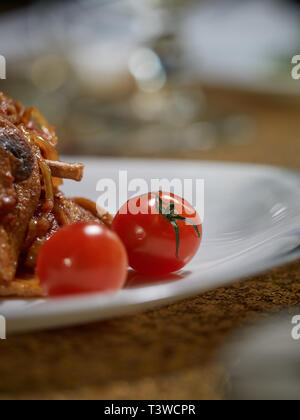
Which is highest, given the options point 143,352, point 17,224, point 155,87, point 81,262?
point 155,87

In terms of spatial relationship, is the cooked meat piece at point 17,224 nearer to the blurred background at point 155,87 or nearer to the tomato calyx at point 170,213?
the tomato calyx at point 170,213

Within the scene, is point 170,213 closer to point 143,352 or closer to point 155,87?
point 143,352

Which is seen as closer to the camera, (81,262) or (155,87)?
(81,262)

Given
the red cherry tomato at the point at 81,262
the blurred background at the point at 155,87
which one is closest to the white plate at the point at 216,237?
the red cherry tomato at the point at 81,262

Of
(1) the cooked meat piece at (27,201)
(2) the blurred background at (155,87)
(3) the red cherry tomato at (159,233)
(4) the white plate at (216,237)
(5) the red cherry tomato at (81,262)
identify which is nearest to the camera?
(4) the white plate at (216,237)

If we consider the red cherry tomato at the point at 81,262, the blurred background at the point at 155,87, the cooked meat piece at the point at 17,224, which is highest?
the blurred background at the point at 155,87

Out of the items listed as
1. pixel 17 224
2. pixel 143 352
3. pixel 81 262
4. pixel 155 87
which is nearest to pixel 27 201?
pixel 17 224
